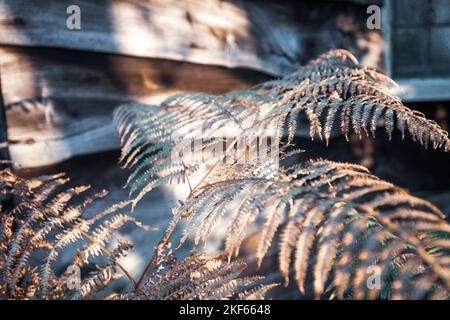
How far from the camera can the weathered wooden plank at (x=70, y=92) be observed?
4.71 feet

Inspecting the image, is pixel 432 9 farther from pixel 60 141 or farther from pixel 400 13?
pixel 60 141

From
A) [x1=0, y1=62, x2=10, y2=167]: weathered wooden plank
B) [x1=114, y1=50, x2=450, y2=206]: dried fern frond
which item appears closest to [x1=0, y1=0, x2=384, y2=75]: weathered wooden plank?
[x1=0, y1=62, x2=10, y2=167]: weathered wooden plank

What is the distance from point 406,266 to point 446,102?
186 centimetres

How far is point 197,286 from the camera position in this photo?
2.81 ft

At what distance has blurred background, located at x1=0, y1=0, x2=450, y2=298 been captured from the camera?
1.44 metres

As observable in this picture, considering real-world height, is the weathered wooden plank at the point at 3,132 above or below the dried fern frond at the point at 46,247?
above

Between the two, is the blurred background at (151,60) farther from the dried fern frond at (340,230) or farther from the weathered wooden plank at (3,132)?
the dried fern frond at (340,230)

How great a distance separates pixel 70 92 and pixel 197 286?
95 cm

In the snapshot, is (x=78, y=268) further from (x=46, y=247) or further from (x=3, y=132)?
(x=3, y=132)

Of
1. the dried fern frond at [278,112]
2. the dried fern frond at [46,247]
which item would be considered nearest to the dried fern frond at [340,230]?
the dried fern frond at [278,112]


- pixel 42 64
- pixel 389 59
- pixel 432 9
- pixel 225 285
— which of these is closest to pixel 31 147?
pixel 42 64

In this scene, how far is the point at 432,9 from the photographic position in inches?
85.3

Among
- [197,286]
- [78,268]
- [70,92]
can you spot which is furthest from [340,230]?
[70,92]
